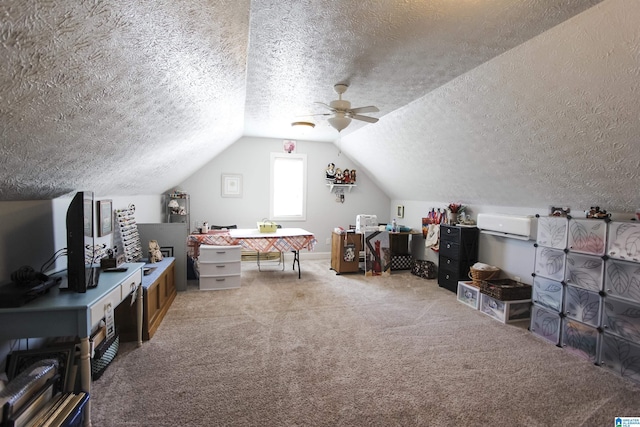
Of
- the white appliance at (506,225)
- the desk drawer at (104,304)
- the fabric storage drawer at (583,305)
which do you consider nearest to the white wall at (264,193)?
the white appliance at (506,225)

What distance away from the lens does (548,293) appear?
2.97 meters

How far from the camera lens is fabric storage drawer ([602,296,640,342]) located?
234 cm

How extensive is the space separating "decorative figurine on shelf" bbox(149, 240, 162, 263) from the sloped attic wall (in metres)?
3.36

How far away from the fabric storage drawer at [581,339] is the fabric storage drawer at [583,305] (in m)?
0.05

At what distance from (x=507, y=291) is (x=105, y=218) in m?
4.27

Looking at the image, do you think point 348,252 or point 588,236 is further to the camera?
point 348,252

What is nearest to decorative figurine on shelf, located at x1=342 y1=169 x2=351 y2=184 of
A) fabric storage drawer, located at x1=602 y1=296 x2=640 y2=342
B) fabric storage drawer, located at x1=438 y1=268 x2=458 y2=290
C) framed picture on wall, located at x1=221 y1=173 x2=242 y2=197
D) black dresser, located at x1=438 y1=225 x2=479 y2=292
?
framed picture on wall, located at x1=221 y1=173 x2=242 y2=197

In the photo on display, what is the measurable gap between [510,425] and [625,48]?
2271 millimetres

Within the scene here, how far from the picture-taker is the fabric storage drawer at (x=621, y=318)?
234 centimetres

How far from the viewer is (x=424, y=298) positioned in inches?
157

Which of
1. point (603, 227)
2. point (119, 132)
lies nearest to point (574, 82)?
point (603, 227)

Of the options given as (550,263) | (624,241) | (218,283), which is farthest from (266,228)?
(624,241)

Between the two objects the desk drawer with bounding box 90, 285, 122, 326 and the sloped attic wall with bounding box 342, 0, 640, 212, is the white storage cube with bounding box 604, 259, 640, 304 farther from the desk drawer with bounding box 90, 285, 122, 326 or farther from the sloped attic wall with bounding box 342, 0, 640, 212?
the desk drawer with bounding box 90, 285, 122, 326

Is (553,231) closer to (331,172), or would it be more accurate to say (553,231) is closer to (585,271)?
(585,271)
